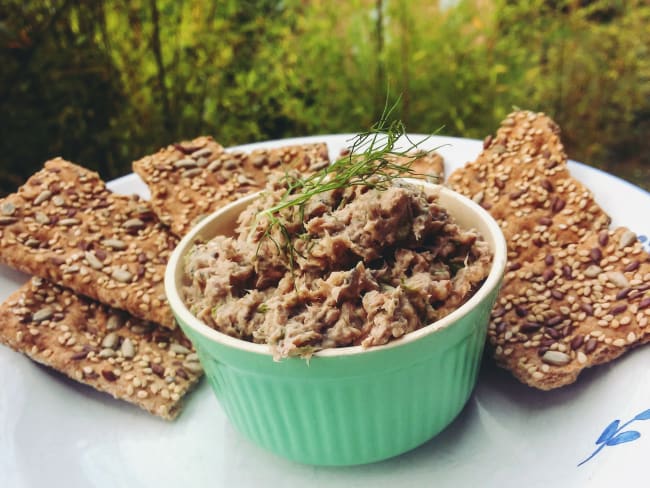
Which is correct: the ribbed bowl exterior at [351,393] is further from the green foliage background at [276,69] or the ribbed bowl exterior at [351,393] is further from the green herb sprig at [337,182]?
the green foliage background at [276,69]

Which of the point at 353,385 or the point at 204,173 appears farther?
the point at 204,173

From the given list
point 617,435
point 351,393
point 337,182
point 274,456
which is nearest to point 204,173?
point 337,182

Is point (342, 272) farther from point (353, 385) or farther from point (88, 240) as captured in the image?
point (88, 240)

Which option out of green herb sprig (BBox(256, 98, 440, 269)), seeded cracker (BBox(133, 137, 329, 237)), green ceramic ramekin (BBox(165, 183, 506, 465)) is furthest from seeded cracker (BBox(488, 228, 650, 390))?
seeded cracker (BBox(133, 137, 329, 237))

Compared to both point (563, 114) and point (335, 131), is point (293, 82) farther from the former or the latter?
point (563, 114)

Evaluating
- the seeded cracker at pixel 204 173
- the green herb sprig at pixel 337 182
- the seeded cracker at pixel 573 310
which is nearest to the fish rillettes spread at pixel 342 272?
the green herb sprig at pixel 337 182

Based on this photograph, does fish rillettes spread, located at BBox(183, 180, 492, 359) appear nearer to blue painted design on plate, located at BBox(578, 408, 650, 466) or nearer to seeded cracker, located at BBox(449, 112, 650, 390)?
seeded cracker, located at BBox(449, 112, 650, 390)
